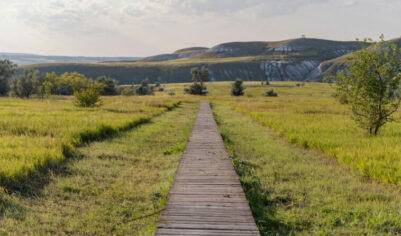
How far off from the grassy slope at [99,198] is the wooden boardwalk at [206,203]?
346 mm

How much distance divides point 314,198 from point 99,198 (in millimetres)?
4543

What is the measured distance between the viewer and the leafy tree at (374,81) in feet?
36.7

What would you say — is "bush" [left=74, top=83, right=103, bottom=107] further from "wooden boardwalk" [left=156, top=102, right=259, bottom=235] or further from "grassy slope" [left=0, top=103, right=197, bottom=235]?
"wooden boardwalk" [left=156, top=102, right=259, bottom=235]

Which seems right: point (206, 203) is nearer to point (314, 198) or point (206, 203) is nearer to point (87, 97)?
point (314, 198)

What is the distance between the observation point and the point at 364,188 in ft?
19.0

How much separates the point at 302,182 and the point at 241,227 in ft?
10.2

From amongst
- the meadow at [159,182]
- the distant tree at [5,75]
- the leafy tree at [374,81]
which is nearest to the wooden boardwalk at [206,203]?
the meadow at [159,182]

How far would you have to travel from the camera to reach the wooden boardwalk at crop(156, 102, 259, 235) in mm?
3791

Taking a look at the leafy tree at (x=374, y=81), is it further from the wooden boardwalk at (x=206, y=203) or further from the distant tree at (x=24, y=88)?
the distant tree at (x=24, y=88)

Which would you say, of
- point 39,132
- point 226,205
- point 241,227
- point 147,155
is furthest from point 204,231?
point 39,132

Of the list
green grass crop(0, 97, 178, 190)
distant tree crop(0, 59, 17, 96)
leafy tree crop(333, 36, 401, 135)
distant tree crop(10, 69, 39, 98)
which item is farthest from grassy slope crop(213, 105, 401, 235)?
distant tree crop(0, 59, 17, 96)

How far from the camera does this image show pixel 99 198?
5207 mm

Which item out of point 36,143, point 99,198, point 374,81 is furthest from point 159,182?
point 374,81

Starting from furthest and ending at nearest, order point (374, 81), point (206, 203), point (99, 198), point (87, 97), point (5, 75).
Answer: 1. point (5, 75)
2. point (87, 97)
3. point (374, 81)
4. point (99, 198)
5. point (206, 203)
